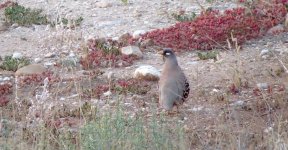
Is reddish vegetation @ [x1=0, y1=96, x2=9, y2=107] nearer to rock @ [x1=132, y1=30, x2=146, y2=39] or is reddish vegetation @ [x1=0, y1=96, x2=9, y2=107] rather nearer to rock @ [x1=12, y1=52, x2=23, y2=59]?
rock @ [x1=12, y1=52, x2=23, y2=59]

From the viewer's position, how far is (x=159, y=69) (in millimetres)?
11453

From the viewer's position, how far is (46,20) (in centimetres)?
Answer: 1412

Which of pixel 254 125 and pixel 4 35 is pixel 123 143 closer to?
pixel 254 125

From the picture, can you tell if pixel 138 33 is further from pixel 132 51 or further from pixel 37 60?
pixel 37 60

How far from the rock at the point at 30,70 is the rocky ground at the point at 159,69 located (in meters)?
0.15

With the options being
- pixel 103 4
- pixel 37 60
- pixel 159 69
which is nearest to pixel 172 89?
pixel 159 69

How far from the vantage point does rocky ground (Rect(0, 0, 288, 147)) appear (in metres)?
9.14

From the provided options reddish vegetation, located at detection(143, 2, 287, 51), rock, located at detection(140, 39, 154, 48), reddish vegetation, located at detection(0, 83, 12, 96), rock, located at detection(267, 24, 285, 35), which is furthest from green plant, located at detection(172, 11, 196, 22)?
reddish vegetation, located at detection(0, 83, 12, 96)

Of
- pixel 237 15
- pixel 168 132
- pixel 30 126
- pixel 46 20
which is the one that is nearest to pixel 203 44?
pixel 237 15

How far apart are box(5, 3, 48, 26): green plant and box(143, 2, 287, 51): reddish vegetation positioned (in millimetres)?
2473

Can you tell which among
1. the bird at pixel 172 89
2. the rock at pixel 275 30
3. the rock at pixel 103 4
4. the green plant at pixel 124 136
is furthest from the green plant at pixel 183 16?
the green plant at pixel 124 136

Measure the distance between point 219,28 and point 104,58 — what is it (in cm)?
199

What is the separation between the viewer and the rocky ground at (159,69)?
914cm

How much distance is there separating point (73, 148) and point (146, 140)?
0.68m
